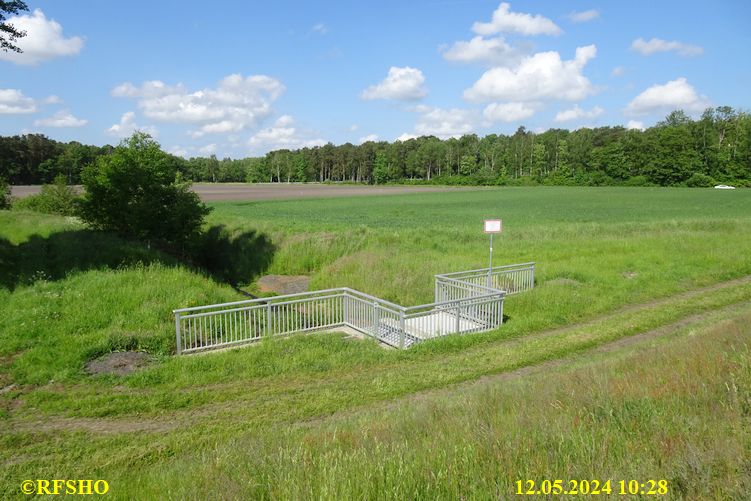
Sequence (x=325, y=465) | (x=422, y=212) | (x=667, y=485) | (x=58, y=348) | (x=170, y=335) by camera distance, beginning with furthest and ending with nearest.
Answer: (x=422, y=212) < (x=170, y=335) < (x=58, y=348) < (x=325, y=465) < (x=667, y=485)

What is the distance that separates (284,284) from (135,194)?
339 inches

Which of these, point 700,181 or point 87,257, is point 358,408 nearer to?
point 87,257

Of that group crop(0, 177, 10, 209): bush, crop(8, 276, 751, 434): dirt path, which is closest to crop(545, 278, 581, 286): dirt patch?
crop(8, 276, 751, 434): dirt path

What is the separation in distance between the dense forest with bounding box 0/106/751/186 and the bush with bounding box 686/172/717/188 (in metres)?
0.17

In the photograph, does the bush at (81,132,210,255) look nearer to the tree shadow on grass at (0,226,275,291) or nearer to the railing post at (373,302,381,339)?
the tree shadow on grass at (0,226,275,291)

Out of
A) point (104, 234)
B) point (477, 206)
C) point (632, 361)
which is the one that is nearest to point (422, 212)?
point (477, 206)

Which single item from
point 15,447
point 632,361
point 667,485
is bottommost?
point 15,447

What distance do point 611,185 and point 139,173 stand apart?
103851 millimetres

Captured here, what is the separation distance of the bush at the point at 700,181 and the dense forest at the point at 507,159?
17cm

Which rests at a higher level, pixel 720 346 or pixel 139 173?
pixel 139 173

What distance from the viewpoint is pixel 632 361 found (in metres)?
6.97

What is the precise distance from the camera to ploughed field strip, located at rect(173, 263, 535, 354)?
11.5 metres

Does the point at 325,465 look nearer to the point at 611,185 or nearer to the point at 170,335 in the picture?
the point at 170,335

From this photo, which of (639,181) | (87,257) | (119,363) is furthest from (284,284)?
(639,181)
